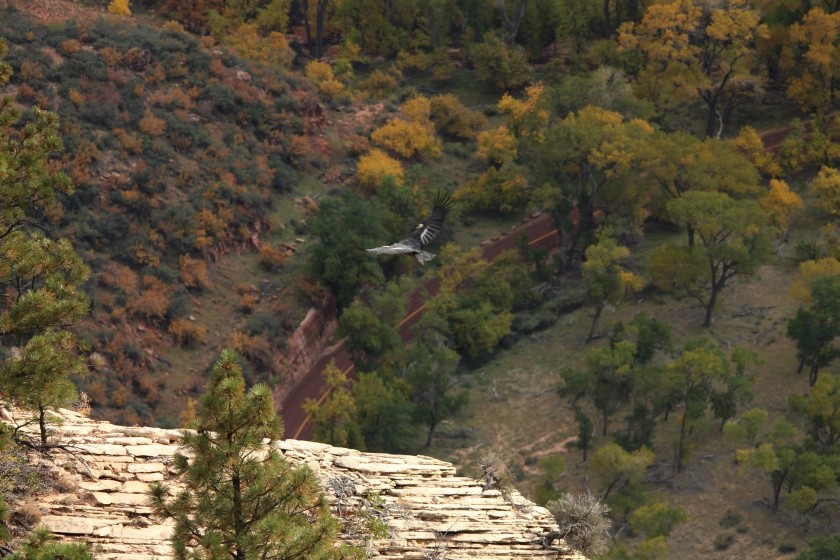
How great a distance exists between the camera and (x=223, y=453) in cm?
2192

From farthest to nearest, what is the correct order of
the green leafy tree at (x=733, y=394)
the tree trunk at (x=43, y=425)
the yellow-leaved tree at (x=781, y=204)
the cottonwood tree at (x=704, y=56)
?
the cottonwood tree at (x=704, y=56)
the yellow-leaved tree at (x=781, y=204)
the green leafy tree at (x=733, y=394)
the tree trunk at (x=43, y=425)

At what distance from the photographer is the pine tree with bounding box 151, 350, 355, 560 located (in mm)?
21719

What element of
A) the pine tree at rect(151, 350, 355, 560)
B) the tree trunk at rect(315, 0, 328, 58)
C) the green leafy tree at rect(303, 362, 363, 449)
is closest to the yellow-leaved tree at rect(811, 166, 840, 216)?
the green leafy tree at rect(303, 362, 363, 449)

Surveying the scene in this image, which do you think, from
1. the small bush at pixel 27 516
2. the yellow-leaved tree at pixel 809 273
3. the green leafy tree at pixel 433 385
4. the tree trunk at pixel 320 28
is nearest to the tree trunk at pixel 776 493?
the yellow-leaved tree at pixel 809 273

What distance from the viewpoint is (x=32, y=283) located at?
27859mm

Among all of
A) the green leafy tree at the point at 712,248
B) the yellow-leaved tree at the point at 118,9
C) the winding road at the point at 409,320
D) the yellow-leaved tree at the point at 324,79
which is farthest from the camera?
the yellow-leaved tree at the point at 118,9

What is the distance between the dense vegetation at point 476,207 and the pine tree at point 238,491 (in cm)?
3210

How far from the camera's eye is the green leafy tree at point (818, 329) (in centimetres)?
6981

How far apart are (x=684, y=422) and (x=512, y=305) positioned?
15.6 metres

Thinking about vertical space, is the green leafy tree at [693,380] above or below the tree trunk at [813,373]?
above

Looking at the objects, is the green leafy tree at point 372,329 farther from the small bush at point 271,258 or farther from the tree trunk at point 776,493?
the tree trunk at point 776,493

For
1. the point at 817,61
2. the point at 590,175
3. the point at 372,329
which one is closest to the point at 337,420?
the point at 372,329

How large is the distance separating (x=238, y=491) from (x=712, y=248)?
183 ft

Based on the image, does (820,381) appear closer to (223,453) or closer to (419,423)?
(419,423)
